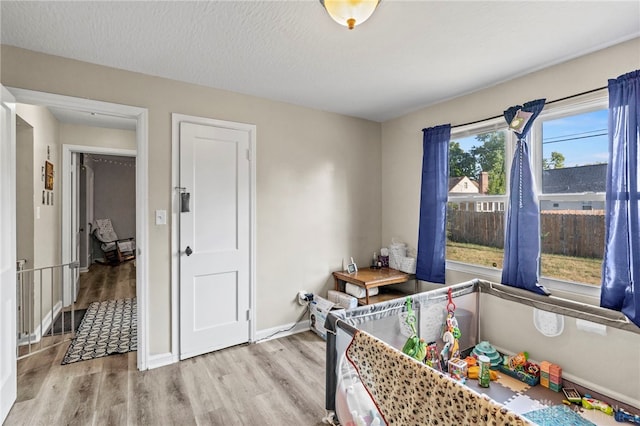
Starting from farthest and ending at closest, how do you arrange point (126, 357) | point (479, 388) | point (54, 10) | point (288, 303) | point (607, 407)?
point (288, 303) → point (126, 357) → point (479, 388) → point (607, 407) → point (54, 10)

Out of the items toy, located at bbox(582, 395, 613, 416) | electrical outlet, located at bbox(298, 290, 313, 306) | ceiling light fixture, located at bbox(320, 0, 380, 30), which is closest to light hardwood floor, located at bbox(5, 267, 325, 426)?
electrical outlet, located at bbox(298, 290, 313, 306)

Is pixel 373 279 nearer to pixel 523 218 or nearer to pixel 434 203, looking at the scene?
pixel 434 203

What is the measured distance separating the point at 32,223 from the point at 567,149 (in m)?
4.70

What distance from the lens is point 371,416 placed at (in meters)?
1.46

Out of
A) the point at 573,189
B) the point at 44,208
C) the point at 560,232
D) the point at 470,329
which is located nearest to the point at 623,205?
the point at 573,189

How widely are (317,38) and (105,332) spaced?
137 inches

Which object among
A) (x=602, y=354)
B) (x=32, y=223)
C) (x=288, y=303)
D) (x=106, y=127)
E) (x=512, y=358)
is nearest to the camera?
(x=602, y=354)

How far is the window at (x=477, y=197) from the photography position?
2744mm

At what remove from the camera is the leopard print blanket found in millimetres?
989

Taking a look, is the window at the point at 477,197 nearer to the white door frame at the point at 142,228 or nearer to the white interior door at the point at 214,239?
the white interior door at the point at 214,239

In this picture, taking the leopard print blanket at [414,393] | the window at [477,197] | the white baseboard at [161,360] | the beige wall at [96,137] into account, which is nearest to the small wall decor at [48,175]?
the beige wall at [96,137]

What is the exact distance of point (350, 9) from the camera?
4.46 feet

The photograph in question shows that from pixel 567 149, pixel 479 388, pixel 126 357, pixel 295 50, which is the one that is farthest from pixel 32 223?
pixel 567 149

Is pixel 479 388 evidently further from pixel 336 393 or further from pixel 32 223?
pixel 32 223
